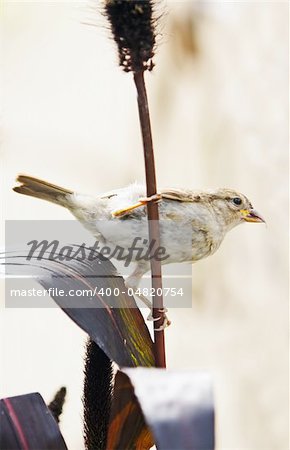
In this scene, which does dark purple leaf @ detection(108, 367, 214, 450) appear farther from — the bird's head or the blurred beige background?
the blurred beige background

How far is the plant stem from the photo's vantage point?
2.08ft

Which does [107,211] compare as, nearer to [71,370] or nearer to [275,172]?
[275,172]

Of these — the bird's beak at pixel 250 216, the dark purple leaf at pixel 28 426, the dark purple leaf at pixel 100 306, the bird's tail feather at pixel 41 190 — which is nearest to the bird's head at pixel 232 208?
the bird's beak at pixel 250 216

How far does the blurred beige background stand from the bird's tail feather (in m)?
0.78

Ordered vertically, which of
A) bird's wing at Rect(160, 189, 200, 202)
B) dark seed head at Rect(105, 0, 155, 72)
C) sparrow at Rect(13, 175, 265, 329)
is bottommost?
sparrow at Rect(13, 175, 265, 329)

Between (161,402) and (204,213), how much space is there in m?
0.61

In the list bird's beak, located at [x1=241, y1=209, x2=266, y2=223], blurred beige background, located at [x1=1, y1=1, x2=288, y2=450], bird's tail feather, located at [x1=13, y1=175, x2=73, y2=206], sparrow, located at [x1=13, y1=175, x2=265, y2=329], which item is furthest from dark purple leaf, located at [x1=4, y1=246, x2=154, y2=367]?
blurred beige background, located at [x1=1, y1=1, x2=288, y2=450]

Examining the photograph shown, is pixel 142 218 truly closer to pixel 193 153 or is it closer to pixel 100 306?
pixel 100 306

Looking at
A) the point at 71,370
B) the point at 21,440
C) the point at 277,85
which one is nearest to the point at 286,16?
the point at 277,85

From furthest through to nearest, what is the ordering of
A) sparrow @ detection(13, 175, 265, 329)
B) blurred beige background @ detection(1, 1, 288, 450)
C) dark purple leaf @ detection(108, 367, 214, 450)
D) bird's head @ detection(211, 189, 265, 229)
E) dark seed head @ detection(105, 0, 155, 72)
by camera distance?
1. blurred beige background @ detection(1, 1, 288, 450)
2. bird's head @ detection(211, 189, 265, 229)
3. sparrow @ detection(13, 175, 265, 329)
4. dark seed head @ detection(105, 0, 155, 72)
5. dark purple leaf @ detection(108, 367, 214, 450)

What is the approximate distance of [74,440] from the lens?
194cm

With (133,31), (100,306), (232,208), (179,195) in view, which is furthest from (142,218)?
(133,31)

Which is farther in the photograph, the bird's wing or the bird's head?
the bird's head

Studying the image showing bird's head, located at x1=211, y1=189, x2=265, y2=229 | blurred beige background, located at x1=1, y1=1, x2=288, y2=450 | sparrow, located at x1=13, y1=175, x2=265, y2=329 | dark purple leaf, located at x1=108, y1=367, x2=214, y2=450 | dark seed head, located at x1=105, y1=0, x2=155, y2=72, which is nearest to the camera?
dark purple leaf, located at x1=108, y1=367, x2=214, y2=450
